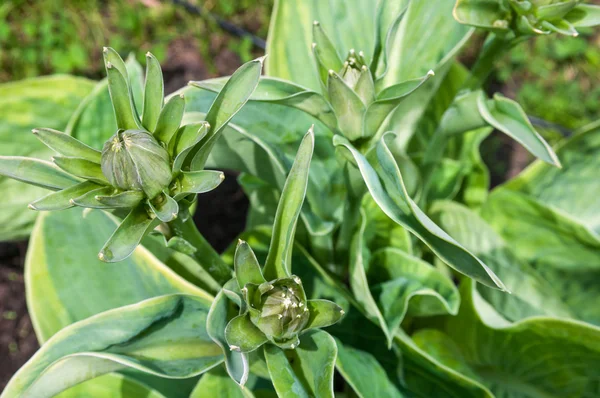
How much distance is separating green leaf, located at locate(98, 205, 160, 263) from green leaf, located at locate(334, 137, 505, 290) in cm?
23

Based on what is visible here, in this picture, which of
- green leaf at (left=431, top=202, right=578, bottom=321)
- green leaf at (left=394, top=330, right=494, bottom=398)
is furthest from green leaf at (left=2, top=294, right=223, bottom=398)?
green leaf at (left=431, top=202, right=578, bottom=321)

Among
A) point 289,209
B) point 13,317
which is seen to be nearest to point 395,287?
point 289,209

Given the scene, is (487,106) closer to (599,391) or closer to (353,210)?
(353,210)

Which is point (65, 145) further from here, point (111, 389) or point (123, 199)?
point (111, 389)

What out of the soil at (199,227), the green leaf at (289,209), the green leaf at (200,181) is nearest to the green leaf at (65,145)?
the green leaf at (200,181)

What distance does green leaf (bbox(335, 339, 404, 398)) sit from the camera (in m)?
0.87

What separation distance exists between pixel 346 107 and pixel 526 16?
282 mm

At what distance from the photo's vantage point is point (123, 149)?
56 cm

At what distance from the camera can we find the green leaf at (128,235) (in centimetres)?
57

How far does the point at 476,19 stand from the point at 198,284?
0.61 meters

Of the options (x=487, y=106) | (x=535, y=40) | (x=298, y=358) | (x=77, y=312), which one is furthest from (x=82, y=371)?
(x=535, y=40)

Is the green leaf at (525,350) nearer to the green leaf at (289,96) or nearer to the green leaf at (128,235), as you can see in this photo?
the green leaf at (289,96)

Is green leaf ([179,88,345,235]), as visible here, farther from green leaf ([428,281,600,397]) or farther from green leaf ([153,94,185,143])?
green leaf ([428,281,600,397])

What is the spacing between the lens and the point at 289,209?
672mm
